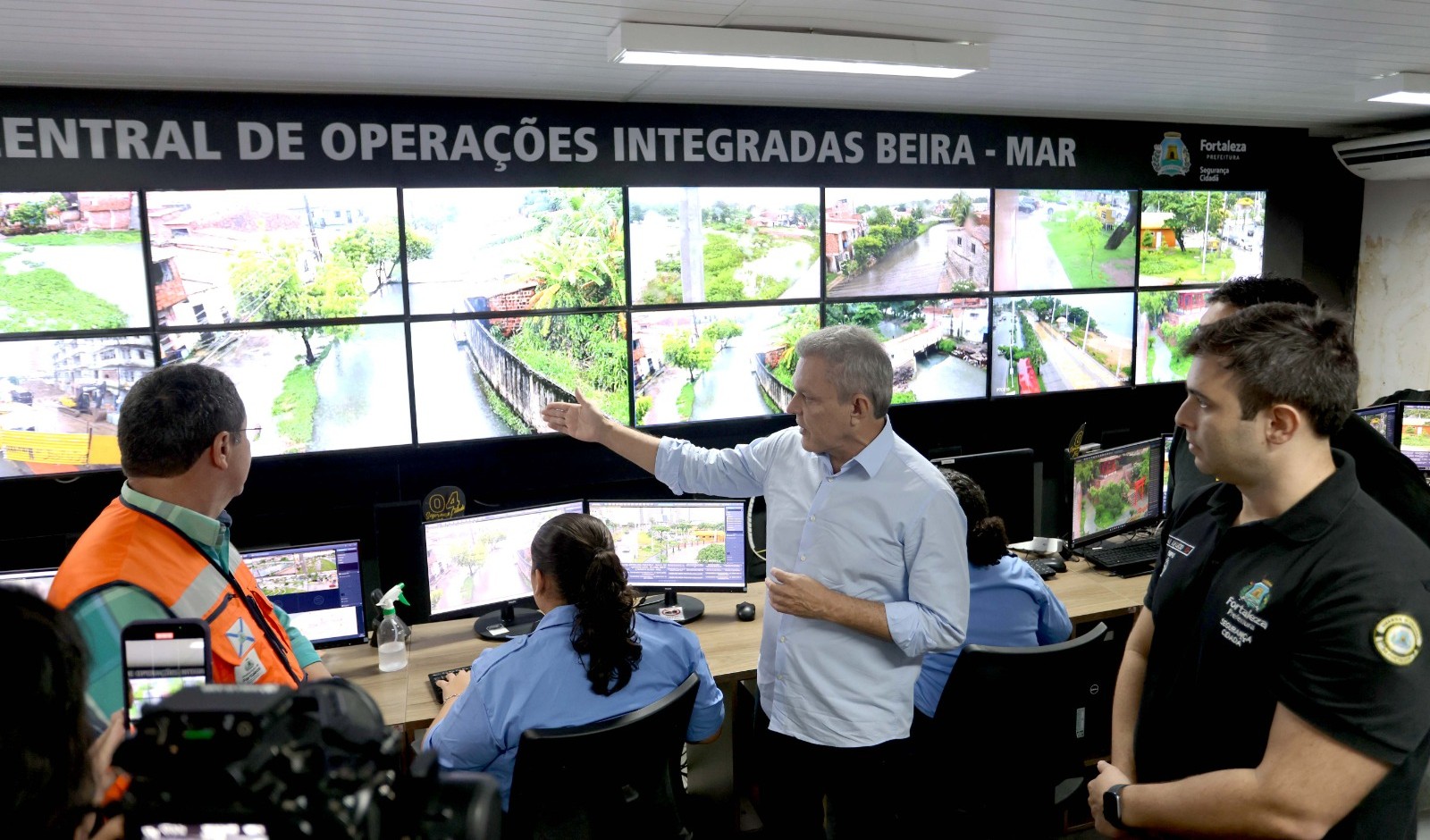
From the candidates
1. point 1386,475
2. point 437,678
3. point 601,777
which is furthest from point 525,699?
point 1386,475

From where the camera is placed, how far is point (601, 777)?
1.81 meters

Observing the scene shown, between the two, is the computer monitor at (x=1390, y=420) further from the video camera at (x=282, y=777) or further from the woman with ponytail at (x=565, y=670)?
the video camera at (x=282, y=777)

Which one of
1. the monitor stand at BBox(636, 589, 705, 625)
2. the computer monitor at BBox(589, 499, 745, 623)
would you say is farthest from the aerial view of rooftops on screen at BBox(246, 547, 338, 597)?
the monitor stand at BBox(636, 589, 705, 625)

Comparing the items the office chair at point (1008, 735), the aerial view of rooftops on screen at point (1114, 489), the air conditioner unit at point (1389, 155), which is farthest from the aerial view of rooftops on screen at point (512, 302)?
the air conditioner unit at point (1389, 155)

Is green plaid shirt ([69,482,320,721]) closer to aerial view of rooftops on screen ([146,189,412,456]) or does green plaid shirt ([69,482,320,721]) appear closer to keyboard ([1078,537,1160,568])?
aerial view of rooftops on screen ([146,189,412,456])

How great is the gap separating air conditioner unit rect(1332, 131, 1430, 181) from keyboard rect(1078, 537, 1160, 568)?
2.82m

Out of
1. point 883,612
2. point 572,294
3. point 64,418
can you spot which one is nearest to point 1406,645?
point 883,612

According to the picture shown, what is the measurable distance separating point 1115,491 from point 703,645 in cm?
186

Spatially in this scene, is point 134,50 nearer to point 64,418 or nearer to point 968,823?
point 64,418

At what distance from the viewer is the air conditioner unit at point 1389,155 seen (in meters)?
4.81

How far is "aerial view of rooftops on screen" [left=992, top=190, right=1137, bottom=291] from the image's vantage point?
466 cm

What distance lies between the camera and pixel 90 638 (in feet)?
4.44

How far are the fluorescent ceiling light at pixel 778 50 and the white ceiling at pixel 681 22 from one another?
0.04 meters

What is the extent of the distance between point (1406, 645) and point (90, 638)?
5.76 feet
